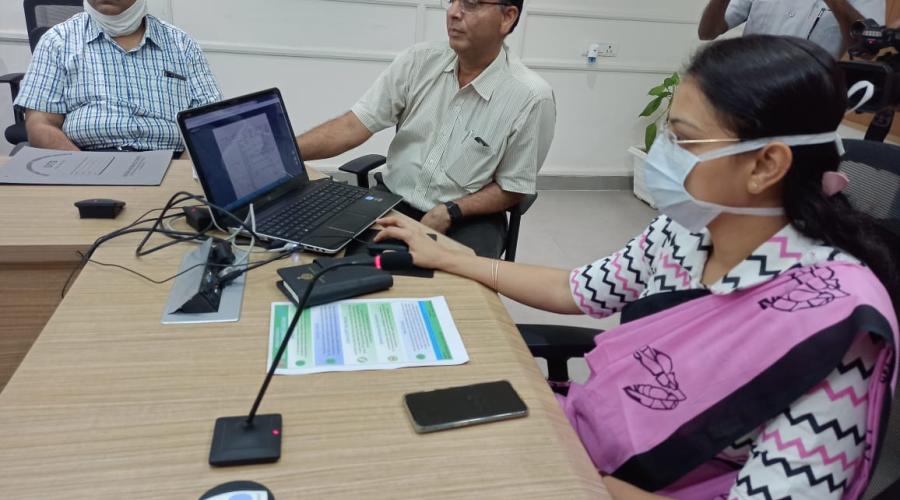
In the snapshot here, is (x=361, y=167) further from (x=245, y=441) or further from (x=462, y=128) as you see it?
(x=245, y=441)

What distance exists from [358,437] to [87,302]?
516 mm

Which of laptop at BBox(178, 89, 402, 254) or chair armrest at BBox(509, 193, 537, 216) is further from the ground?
laptop at BBox(178, 89, 402, 254)

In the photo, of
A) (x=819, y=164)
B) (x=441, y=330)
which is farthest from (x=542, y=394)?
(x=819, y=164)

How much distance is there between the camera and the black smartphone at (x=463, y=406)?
734mm

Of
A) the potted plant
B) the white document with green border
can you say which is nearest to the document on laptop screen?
the white document with green border

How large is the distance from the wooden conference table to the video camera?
1104 mm

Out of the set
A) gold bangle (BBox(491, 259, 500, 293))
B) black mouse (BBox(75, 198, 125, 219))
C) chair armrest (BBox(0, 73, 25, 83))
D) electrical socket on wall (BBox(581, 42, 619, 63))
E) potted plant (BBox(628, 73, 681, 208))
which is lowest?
potted plant (BBox(628, 73, 681, 208))

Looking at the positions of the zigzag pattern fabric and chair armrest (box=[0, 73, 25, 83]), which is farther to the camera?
chair armrest (box=[0, 73, 25, 83])

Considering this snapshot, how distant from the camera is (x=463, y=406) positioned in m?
0.76

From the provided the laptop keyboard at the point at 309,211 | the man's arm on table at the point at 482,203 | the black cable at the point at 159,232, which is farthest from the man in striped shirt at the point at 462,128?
the black cable at the point at 159,232

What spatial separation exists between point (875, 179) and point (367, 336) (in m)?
0.88

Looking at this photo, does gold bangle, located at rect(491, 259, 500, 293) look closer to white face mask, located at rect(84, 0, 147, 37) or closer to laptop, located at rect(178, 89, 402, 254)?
laptop, located at rect(178, 89, 402, 254)

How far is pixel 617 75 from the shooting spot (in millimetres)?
3535

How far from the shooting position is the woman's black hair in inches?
30.2
